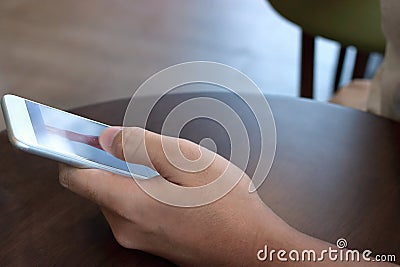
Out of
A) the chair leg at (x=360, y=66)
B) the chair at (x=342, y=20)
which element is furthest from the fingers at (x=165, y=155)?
the chair leg at (x=360, y=66)

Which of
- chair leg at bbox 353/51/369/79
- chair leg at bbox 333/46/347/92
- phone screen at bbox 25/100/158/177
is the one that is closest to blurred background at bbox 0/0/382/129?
chair leg at bbox 333/46/347/92

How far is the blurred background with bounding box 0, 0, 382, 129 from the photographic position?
1.81 meters

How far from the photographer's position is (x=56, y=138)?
1.74ft

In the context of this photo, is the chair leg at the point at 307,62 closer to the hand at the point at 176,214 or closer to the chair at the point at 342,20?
the chair at the point at 342,20

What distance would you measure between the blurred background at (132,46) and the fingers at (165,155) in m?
1.23

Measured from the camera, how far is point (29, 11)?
2119mm

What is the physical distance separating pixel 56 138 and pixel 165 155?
0.30ft

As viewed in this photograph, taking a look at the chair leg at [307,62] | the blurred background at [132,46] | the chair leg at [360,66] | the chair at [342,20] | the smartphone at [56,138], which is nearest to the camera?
the smartphone at [56,138]

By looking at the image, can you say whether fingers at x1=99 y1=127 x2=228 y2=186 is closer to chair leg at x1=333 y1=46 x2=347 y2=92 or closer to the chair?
the chair

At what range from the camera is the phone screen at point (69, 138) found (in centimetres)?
52

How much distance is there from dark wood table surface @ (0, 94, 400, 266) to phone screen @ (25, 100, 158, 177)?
0.09 metres

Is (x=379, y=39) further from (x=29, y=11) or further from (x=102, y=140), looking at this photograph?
(x=29, y=11)

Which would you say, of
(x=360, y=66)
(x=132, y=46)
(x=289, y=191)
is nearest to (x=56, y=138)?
(x=289, y=191)

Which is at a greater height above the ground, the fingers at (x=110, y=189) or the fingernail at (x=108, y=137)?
the fingernail at (x=108, y=137)
